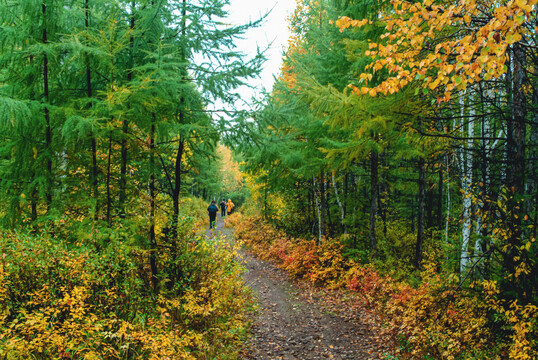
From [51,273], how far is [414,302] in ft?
22.4

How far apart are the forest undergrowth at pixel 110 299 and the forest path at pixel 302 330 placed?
0.62 m

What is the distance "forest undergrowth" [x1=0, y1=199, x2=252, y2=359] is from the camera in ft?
11.8

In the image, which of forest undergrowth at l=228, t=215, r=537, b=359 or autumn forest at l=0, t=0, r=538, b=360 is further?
forest undergrowth at l=228, t=215, r=537, b=359

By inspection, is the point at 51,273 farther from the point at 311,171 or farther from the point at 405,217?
the point at 405,217

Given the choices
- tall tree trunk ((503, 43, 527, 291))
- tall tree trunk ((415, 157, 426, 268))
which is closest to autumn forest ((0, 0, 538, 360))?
tall tree trunk ((503, 43, 527, 291))

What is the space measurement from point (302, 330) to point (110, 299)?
4958mm

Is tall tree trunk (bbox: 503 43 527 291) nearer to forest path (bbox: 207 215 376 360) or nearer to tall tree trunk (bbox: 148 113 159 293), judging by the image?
forest path (bbox: 207 215 376 360)

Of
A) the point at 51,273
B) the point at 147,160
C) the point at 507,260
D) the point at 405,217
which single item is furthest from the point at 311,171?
the point at 405,217

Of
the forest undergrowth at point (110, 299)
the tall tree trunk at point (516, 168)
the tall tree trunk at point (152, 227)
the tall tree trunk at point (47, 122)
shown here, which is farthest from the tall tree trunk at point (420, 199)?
the tall tree trunk at point (47, 122)

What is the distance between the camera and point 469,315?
552cm

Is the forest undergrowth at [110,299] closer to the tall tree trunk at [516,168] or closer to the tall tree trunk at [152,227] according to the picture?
the tall tree trunk at [152,227]

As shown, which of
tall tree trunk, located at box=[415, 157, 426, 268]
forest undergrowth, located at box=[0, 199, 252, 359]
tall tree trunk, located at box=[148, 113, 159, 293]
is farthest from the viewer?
tall tree trunk, located at box=[415, 157, 426, 268]

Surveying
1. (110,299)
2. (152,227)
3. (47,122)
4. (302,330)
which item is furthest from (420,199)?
(47,122)

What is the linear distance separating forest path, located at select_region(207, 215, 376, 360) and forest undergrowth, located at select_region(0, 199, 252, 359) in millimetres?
618
